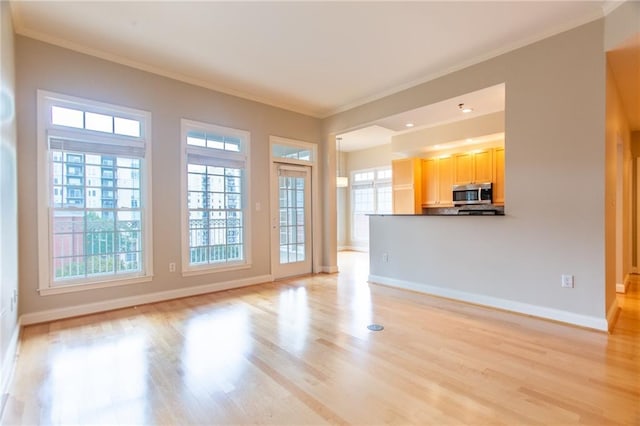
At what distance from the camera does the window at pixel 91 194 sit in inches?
130

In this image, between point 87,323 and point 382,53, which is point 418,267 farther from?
point 87,323

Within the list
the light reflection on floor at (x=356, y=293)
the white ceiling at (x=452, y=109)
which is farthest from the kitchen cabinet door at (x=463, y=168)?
the light reflection on floor at (x=356, y=293)

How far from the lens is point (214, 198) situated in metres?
4.62

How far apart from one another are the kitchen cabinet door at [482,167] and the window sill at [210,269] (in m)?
4.59

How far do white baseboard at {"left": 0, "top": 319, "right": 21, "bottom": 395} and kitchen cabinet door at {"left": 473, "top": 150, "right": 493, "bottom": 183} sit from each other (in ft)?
22.2

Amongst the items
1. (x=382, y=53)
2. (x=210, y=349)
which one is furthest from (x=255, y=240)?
(x=382, y=53)

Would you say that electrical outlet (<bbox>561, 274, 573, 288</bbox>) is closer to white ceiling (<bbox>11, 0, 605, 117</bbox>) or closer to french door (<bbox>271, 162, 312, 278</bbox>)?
white ceiling (<bbox>11, 0, 605, 117</bbox>)

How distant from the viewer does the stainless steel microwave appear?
19.8 ft

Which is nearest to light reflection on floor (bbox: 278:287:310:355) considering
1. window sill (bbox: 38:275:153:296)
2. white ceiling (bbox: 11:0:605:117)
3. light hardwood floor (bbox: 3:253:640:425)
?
light hardwood floor (bbox: 3:253:640:425)

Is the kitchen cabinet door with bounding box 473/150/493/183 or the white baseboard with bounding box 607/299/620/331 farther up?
the kitchen cabinet door with bounding box 473/150/493/183

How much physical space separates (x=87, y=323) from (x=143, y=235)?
1105mm

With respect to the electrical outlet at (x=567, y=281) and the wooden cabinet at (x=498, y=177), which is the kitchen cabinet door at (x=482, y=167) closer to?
the wooden cabinet at (x=498, y=177)

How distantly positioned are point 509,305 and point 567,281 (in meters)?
0.61

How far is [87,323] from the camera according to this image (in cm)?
323
